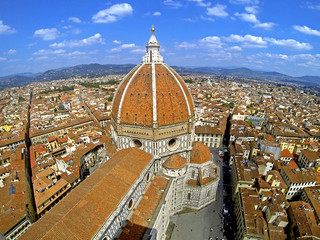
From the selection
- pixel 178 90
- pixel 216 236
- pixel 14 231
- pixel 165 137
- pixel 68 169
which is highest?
pixel 178 90

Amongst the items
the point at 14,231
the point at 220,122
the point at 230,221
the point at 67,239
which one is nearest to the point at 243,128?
the point at 220,122

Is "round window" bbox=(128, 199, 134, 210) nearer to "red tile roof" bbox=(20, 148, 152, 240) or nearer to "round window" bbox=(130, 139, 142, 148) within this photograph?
"red tile roof" bbox=(20, 148, 152, 240)

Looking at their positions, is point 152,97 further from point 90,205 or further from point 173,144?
point 90,205

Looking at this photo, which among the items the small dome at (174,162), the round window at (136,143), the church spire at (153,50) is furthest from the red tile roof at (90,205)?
the church spire at (153,50)

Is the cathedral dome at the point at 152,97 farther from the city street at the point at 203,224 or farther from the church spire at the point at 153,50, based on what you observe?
the city street at the point at 203,224

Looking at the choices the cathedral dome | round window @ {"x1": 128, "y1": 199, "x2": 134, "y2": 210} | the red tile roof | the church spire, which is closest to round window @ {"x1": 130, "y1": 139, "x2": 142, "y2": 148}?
the cathedral dome

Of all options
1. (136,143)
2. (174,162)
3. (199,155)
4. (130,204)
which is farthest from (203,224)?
(136,143)

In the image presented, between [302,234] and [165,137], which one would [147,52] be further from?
[302,234]
